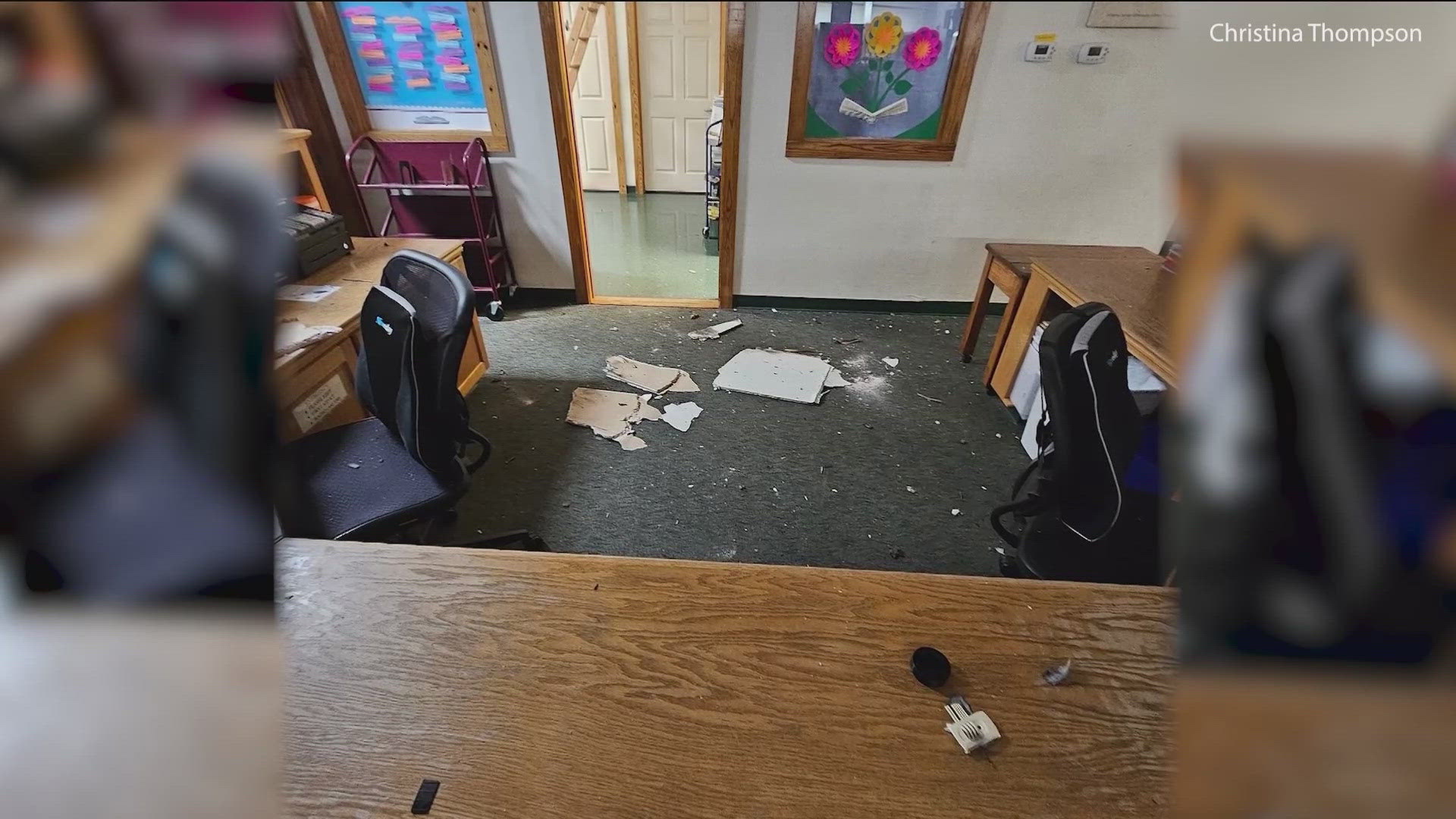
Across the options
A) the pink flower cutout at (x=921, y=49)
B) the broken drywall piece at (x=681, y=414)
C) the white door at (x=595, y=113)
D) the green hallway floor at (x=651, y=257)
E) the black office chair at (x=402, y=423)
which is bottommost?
the broken drywall piece at (x=681, y=414)

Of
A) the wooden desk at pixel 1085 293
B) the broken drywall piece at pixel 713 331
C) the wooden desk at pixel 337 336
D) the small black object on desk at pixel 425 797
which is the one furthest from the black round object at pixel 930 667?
the broken drywall piece at pixel 713 331

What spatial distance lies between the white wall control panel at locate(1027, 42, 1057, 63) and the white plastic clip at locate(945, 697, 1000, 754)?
66 centimetres

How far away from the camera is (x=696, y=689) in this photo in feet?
2.20

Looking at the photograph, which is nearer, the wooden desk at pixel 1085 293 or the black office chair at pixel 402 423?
the black office chair at pixel 402 423

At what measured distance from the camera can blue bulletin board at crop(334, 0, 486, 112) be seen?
0.20m

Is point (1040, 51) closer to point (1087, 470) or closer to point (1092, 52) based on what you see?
point (1092, 52)

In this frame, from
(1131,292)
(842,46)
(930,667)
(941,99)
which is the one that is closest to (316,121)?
(842,46)

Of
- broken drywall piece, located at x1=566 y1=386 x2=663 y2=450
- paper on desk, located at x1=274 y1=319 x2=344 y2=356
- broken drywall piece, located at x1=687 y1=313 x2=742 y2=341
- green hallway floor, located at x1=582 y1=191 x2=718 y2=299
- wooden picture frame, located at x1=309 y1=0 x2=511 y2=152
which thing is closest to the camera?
wooden picture frame, located at x1=309 y1=0 x2=511 y2=152

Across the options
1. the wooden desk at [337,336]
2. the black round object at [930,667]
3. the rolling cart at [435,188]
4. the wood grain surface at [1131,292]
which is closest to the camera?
the rolling cart at [435,188]

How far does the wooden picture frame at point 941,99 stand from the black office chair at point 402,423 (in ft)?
2.75

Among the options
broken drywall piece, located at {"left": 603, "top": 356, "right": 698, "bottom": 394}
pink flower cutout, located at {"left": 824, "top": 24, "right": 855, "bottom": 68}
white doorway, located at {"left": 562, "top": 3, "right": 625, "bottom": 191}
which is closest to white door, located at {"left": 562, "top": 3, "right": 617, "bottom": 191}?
white doorway, located at {"left": 562, "top": 3, "right": 625, "bottom": 191}

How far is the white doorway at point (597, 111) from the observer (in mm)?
247

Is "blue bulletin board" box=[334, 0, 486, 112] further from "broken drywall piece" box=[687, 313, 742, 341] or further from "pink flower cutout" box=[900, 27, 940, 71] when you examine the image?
"broken drywall piece" box=[687, 313, 742, 341]

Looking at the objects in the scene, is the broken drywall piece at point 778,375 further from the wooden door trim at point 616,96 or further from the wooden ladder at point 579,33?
the wooden ladder at point 579,33
